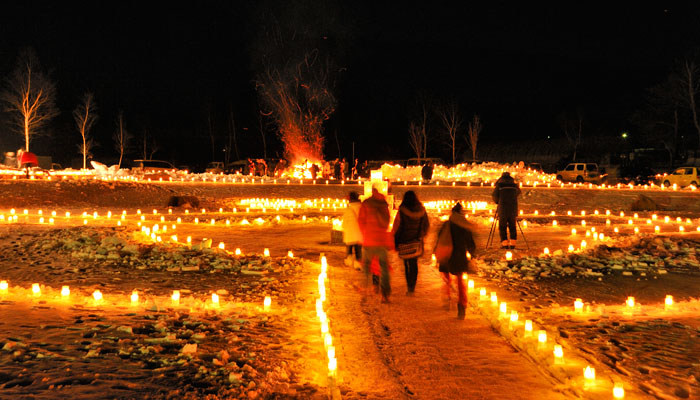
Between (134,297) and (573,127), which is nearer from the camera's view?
(134,297)

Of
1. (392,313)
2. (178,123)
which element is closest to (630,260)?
(392,313)

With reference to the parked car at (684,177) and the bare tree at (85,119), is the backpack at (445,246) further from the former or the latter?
the bare tree at (85,119)

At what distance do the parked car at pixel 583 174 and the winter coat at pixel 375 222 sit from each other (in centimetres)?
3693

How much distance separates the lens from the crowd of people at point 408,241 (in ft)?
27.1

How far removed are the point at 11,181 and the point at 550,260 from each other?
79.7ft

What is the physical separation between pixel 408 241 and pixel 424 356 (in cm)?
287

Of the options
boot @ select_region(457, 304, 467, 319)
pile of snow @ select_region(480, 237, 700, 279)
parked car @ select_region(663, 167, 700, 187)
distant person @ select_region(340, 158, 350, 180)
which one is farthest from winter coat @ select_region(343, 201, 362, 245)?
parked car @ select_region(663, 167, 700, 187)

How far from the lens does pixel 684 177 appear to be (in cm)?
3812

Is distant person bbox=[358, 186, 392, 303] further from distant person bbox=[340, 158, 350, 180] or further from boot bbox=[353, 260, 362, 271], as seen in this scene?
distant person bbox=[340, 158, 350, 180]

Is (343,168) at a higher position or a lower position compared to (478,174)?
higher

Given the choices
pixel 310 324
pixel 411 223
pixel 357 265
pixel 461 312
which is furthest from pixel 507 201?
pixel 310 324

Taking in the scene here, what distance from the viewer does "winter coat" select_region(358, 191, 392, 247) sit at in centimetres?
892

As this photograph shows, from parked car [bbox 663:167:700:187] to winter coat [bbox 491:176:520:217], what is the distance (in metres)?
30.0

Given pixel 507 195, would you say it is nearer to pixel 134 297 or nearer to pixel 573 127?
pixel 134 297
